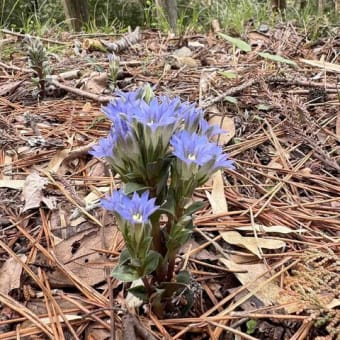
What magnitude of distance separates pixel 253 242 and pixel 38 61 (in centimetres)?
136

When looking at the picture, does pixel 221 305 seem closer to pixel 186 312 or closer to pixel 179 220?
pixel 186 312

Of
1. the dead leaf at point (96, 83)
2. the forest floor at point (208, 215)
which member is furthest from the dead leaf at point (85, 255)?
the dead leaf at point (96, 83)

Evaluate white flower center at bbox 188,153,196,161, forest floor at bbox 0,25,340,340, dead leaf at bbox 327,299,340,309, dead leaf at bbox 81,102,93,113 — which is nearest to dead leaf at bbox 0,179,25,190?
forest floor at bbox 0,25,340,340

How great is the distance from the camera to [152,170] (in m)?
1.00

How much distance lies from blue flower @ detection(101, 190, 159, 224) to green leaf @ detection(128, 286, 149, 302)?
186 millimetres

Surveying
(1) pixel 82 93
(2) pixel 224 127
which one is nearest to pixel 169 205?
(2) pixel 224 127

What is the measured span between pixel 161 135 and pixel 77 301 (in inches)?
18.4

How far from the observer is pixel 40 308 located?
1.16 metres

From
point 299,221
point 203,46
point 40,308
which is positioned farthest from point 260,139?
point 203,46

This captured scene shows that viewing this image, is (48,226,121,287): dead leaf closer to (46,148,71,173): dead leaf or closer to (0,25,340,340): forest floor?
(0,25,340,340): forest floor

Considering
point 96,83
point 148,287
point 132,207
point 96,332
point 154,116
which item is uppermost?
point 154,116

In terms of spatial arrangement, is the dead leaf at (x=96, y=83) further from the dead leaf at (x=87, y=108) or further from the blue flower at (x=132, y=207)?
the blue flower at (x=132, y=207)

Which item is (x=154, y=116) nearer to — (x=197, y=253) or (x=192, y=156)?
(x=192, y=156)

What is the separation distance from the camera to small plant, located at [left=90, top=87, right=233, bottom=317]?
96cm
